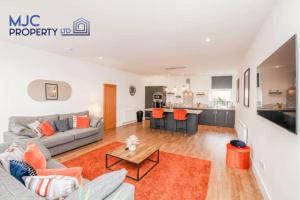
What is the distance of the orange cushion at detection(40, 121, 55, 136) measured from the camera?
3.54m

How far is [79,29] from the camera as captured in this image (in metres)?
2.79

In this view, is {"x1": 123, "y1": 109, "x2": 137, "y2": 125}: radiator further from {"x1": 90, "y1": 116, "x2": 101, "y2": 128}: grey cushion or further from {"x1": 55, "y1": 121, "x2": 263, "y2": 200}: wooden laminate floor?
{"x1": 90, "y1": 116, "x2": 101, "y2": 128}: grey cushion

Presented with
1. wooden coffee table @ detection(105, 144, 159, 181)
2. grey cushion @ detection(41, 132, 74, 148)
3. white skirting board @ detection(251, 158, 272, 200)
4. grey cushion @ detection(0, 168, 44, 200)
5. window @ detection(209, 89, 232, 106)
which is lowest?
white skirting board @ detection(251, 158, 272, 200)

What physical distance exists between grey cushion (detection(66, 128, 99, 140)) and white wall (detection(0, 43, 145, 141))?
0.99 meters

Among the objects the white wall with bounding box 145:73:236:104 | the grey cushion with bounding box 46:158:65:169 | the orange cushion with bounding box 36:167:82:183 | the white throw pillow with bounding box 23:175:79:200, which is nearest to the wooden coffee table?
the grey cushion with bounding box 46:158:65:169

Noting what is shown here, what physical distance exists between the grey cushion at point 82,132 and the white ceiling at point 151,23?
2.19m

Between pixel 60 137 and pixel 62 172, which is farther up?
pixel 62 172

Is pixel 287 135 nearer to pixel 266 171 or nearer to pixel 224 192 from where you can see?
pixel 266 171

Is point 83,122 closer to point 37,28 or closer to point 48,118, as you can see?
point 48,118

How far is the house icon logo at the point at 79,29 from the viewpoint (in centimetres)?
252

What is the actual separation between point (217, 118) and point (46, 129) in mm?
6813

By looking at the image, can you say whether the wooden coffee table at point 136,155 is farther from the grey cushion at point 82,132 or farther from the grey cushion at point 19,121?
the grey cushion at point 19,121

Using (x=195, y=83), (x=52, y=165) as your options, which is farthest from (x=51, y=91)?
(x=195, y=83)

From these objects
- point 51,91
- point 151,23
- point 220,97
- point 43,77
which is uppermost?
point 151,23
